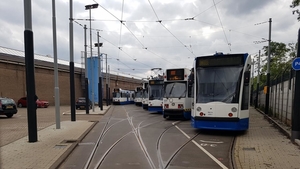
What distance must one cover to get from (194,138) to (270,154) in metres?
3.53

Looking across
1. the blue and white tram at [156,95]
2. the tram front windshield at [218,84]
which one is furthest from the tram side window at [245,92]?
the blue and white tram at [156,95]

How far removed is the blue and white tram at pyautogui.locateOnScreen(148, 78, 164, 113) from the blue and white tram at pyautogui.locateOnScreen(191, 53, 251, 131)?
470 inches

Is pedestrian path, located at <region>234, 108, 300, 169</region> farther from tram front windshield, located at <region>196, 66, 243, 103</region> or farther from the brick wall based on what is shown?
the brick wall

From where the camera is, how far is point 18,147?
8750mm

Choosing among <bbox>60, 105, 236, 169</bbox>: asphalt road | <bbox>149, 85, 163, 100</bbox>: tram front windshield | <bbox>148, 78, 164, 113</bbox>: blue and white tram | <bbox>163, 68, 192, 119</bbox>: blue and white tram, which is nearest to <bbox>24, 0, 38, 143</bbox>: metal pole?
<bbox>60, 105, 236, 169</bbox>: asphalt road

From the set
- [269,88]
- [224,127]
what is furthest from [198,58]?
[269,88]

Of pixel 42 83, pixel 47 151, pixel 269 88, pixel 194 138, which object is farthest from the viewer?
pixel 42 83

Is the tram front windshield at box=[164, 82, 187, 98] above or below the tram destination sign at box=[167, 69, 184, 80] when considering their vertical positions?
below

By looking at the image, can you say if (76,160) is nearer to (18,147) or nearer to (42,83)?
(18,147)

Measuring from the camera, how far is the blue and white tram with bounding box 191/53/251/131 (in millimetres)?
10828

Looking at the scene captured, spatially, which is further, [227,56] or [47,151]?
[227,56]

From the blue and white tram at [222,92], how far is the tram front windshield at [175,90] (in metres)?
6.22

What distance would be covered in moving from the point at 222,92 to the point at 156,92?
42.9 feet

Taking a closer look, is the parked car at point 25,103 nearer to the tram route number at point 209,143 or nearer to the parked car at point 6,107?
the parked car at point 6,107
